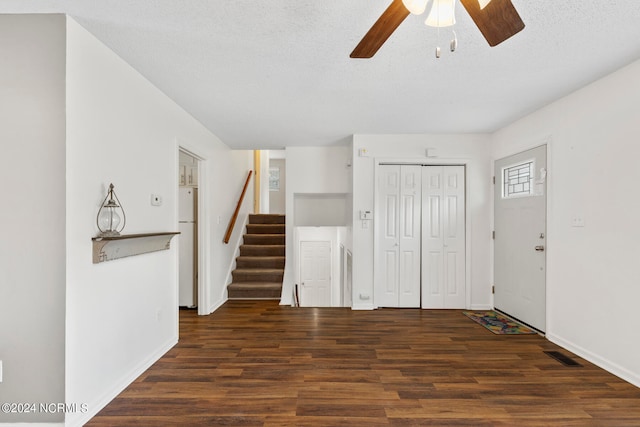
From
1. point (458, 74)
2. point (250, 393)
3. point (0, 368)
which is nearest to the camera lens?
point (0, 368)

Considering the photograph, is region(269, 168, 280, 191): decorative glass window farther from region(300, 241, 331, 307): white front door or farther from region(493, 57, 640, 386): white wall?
region(493, 57, 640, 386): white wall

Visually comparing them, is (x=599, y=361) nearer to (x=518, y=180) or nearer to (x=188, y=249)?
(x=518, y=180)

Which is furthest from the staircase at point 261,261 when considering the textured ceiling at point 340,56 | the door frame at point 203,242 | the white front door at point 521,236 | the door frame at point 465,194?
the white front door at point 521,236

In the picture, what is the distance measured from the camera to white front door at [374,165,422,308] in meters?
4.23

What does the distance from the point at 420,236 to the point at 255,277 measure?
8.91ft

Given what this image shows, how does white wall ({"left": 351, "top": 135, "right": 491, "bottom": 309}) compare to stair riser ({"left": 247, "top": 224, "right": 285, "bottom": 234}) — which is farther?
stair riser ({"left": 247, "top": 224, "right": 285, "bottom": 234})

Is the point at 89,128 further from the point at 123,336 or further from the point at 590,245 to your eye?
the point at 590,245

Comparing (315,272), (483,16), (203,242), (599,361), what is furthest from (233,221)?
(599,361)

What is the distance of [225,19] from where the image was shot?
1745mm

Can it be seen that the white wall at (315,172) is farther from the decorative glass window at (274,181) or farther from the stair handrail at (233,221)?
the decorative glass window at (274,181)

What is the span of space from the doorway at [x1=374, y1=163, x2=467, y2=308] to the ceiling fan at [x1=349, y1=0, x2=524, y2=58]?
2.87 metres

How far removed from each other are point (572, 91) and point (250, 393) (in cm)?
379

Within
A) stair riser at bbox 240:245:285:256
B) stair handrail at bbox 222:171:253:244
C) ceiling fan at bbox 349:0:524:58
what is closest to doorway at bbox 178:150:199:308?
stair handrail at bbox 222:171:253:244

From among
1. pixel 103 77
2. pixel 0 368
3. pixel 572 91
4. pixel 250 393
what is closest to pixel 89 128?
pixel 103 77
